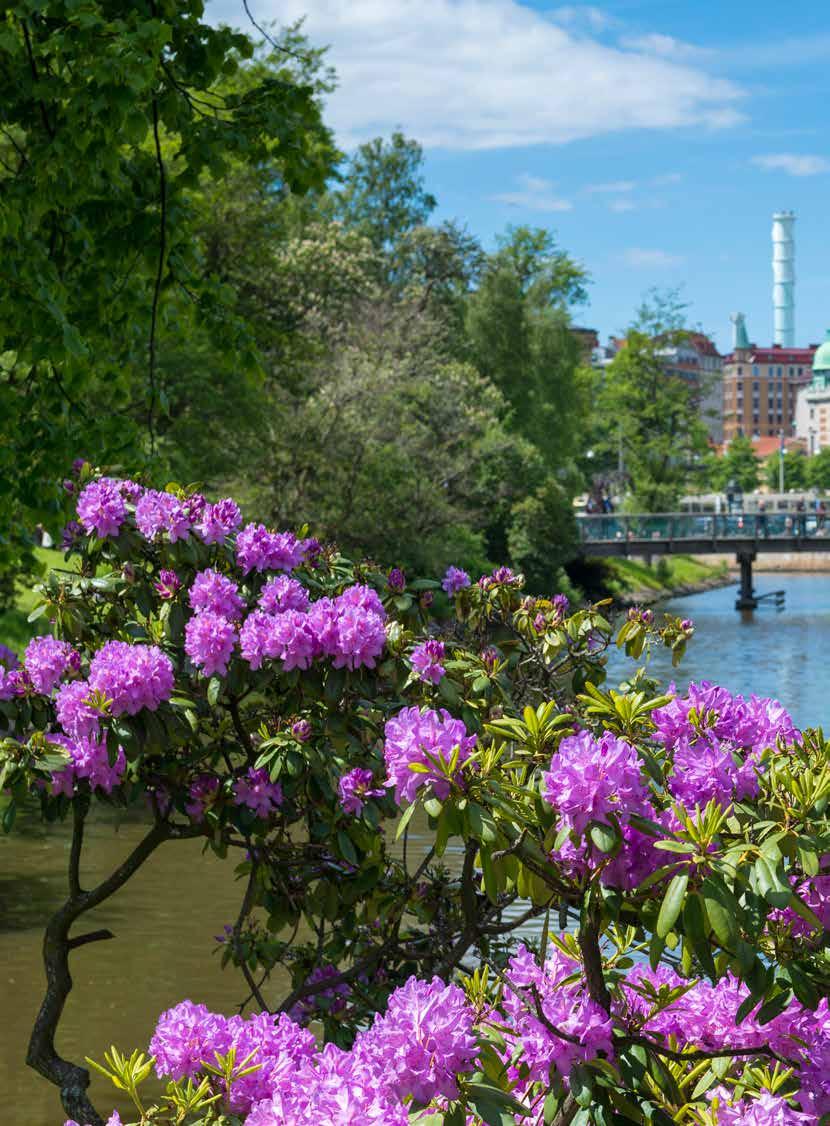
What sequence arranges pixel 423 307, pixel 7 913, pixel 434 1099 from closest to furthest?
pixel 434 1099, pixel 7 913, pixel 423 307

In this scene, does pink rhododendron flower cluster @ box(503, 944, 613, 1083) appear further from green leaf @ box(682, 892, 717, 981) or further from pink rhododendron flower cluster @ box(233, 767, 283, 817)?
pink rhododendron flower cluster @ box(233, 767, 283, 817)

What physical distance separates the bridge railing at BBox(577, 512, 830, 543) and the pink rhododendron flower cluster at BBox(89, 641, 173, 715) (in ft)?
179

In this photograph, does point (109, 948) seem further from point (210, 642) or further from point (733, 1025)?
point (733, 1025)

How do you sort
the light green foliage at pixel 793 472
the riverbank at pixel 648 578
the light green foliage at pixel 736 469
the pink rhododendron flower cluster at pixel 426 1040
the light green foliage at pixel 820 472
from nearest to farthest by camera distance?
the pink rhododendron flower cluster at pixel 426 1040, the riverbank at pixel 648 578, the light green foliage at pixel 736 469, the light green foliage at pixel 820 472, the light green foliage at pixel 793 472

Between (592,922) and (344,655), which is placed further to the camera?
(344,655)

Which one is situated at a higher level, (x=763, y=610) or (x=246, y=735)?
(x=246, y=735)

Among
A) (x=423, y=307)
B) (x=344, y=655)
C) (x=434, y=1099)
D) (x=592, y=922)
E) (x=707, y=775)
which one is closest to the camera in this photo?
(x=434, y=1099)

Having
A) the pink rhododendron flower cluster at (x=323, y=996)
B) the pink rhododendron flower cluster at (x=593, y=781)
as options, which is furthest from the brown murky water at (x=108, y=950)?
the pink rhododendron flower cluster at (x=593, y=781)

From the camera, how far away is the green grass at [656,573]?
60312 mm

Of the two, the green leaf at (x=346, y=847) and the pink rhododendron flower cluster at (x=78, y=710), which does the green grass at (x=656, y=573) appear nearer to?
the green leaf at (x=346, y=847)

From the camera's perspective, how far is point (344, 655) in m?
4.46

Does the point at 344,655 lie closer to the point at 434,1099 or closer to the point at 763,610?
the point at 434,1099

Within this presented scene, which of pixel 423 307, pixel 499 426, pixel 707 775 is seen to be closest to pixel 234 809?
pixel 707 775

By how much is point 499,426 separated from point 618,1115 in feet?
143
